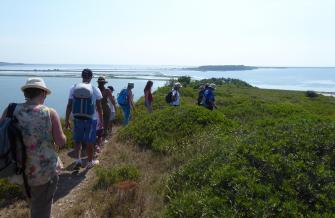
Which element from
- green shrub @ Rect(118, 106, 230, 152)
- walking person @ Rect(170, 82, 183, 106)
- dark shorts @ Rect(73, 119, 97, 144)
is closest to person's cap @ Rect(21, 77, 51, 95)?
dark shorts @ Rect(73, 119, 97, 144)

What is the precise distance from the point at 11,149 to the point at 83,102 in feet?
9.72

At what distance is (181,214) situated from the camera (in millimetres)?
4605

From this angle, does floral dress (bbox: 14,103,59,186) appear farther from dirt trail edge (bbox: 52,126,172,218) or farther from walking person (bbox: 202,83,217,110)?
walking person (bbox: 202,83,217,110)

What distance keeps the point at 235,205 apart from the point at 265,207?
343mm

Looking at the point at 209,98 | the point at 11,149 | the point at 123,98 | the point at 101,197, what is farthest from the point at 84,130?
the point at 209,98

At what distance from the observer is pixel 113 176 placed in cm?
653

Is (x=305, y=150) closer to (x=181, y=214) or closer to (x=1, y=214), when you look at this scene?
(x=181, y=214)

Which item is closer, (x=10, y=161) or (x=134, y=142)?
(x=10, y=161)

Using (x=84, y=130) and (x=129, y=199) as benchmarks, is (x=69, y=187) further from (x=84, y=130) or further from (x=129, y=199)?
(x=129, y=199)

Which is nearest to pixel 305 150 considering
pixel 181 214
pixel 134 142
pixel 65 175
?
pixel 181 214

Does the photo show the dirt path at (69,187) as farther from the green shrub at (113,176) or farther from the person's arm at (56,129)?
the person's arm at (56,129)

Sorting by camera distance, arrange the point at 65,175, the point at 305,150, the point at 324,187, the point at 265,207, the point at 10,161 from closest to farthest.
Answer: the point at 10,161 → the point at 265,207 → the point at 324,187 → the point at 305,150 → the point at 65,175

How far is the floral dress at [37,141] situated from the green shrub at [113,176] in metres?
2.28

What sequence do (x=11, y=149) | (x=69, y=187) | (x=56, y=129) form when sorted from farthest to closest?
(x=69, y=187) → (x=56, y=129) → (x=11, y=149)
